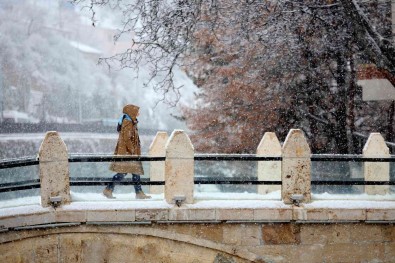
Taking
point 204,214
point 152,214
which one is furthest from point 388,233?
point 152,214

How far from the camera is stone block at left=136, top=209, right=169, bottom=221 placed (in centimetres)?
788

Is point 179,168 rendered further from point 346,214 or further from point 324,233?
point 346,214

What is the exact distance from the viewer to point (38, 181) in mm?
7848

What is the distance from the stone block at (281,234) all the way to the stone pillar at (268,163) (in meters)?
1.23

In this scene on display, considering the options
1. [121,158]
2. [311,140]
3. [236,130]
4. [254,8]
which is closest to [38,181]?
[121,158]

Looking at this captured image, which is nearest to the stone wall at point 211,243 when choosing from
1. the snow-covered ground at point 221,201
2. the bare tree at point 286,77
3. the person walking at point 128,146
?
the snow-covered ground at point 221,201

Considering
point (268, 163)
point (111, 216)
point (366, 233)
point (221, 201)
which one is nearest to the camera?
point (111, 216)

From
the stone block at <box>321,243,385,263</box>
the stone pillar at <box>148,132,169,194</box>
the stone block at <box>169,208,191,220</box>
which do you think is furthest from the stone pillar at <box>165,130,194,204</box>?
the stone block at <box>321,243,385,263</box>

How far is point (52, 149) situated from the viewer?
7.62 m

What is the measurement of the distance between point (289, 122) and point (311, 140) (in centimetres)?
91

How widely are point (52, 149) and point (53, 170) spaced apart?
13.0 inches

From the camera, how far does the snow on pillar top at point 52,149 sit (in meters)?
7.54

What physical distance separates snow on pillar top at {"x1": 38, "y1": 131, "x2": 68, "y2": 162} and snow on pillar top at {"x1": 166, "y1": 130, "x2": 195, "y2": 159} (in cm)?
159

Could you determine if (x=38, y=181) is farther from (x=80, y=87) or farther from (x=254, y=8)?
(x=80, y=87)
